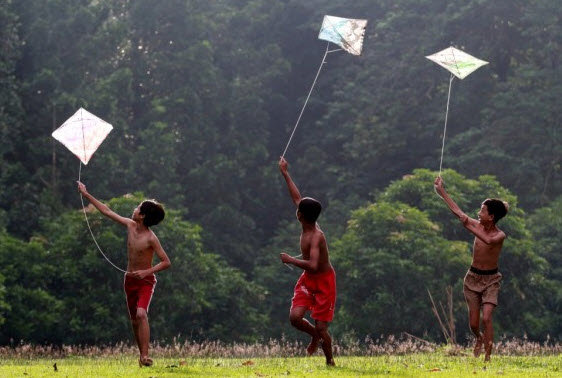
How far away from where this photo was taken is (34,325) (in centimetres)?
3238

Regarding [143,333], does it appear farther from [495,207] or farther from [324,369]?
[495,207]

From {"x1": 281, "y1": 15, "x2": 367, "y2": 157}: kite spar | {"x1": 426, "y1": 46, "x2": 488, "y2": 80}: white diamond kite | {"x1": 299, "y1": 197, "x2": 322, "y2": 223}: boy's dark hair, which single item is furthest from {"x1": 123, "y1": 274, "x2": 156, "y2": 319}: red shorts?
{"x1": 426, "y1": 46, "x2": 488, "y2": 80}: white diamond kite

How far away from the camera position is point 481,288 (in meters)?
13.4

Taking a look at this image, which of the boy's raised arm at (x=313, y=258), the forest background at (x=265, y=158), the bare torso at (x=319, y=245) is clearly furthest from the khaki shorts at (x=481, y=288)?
the forest background at (x=265, y=158)

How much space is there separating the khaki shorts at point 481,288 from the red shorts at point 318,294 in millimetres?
2157

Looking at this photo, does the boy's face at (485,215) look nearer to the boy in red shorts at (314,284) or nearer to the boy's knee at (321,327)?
the boy in red shorts at (314,284)

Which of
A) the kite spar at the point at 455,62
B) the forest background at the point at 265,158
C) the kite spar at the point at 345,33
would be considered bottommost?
the forest background at the point at 265,158

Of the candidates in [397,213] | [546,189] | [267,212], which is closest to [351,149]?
[267,212]

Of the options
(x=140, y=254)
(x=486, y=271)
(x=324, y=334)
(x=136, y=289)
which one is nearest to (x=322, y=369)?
(x=324, y=334)

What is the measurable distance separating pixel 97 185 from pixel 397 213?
1159 centimetres

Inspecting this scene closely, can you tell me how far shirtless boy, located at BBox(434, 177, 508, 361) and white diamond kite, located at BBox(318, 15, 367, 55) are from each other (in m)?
3.93

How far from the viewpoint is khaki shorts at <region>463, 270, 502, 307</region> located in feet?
43.8

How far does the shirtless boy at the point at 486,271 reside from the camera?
1302 centimetres

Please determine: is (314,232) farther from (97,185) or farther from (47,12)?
(47,12)
